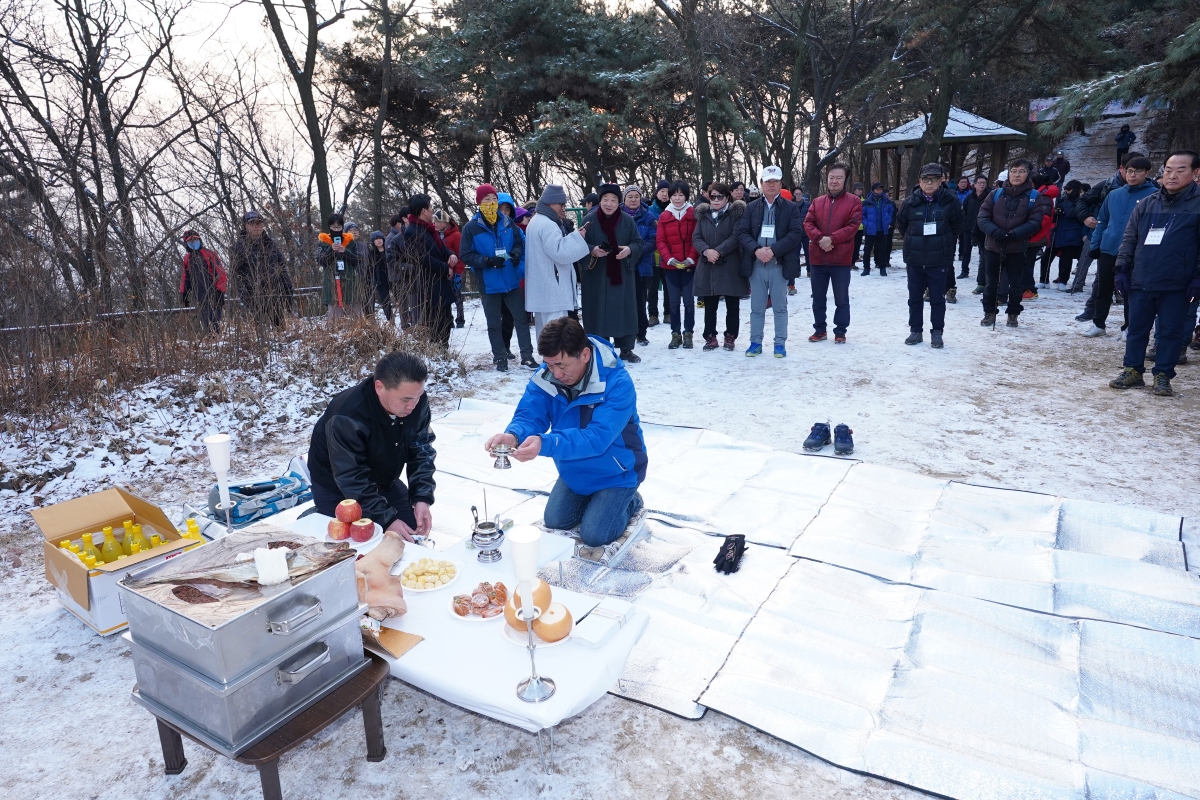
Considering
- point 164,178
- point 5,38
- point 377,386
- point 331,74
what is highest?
point 331,74

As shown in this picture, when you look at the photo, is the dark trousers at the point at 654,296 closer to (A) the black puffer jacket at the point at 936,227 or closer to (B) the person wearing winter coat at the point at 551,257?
(B) the person wearing winter coat at the point at 551,257

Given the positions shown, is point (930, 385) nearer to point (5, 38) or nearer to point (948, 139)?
point (948, 139)

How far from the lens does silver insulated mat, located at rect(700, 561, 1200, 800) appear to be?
1.99 metres

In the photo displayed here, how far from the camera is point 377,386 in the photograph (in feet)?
9.30

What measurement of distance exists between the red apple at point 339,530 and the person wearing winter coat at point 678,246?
5164 millimetres

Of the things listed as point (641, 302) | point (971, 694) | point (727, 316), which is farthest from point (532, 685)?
point (641, 302)

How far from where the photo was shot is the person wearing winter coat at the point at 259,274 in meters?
6.11

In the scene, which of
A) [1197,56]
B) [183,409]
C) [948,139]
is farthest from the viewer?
[948,139]

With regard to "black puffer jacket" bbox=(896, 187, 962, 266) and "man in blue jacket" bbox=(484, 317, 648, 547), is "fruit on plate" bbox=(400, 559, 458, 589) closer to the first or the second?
"man in blue jacket" bbox=(484, 317, 648, 547)

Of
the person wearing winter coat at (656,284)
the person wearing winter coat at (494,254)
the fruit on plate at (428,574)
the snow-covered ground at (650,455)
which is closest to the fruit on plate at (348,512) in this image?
the fruit on plate at (428,574)

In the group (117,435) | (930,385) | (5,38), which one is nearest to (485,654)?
(117,435)

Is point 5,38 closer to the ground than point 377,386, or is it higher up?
higher up

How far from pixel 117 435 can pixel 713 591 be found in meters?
4.17

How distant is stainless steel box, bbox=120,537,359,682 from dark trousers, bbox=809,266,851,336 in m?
→ 6.22
